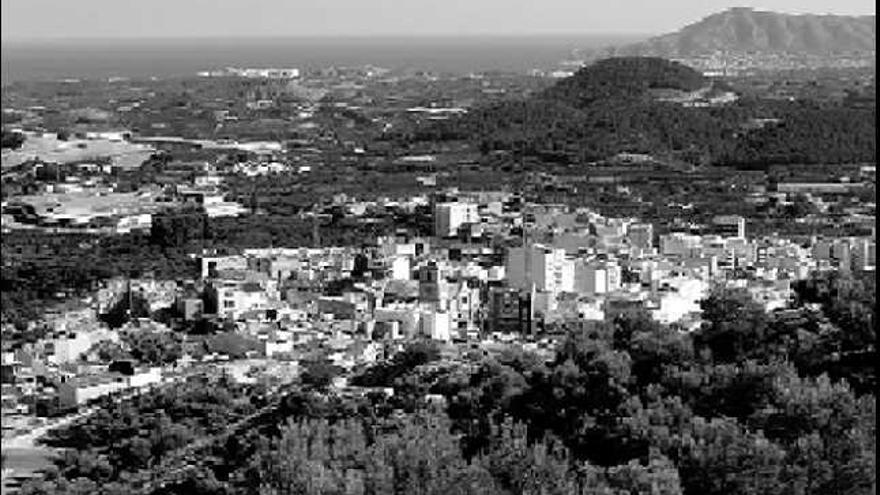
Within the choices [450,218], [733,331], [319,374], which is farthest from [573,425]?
[450,218]

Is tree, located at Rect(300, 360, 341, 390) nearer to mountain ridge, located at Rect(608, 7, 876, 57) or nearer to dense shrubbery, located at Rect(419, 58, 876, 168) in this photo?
dense shrubbery, located at Rect(419, 58, 876, 168)

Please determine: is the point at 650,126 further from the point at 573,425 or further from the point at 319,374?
the point at 573,425

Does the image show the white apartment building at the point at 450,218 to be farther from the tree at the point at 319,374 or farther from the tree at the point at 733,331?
the tree at the point at 733,331

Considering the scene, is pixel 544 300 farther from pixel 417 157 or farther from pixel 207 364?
pixel 417 157

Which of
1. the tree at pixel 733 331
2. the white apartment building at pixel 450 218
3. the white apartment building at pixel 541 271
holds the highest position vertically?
the tree at pixel 733 331

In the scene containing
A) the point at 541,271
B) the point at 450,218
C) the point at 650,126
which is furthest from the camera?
the point at 650,126

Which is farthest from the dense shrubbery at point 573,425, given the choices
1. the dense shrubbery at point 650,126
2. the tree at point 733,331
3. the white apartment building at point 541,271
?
the dense shrubbery at point 650,126

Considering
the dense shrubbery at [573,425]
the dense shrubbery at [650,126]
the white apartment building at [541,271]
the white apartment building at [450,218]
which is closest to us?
the dense shrubbery at [573,425]

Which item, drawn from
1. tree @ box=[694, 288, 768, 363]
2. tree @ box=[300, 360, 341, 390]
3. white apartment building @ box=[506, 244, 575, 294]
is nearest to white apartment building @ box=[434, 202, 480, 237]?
white apartment building @ box=[506, 244, 575, 294]

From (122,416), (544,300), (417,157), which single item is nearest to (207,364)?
(122,416)

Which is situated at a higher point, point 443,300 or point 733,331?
point 733,331

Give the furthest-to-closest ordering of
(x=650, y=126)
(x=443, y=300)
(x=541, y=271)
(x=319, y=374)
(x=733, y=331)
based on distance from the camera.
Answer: (x=650, y=126) < (x=541, y=271) < (x=443, y=300) < (x=319, y=374) < (x=733, y=331)
